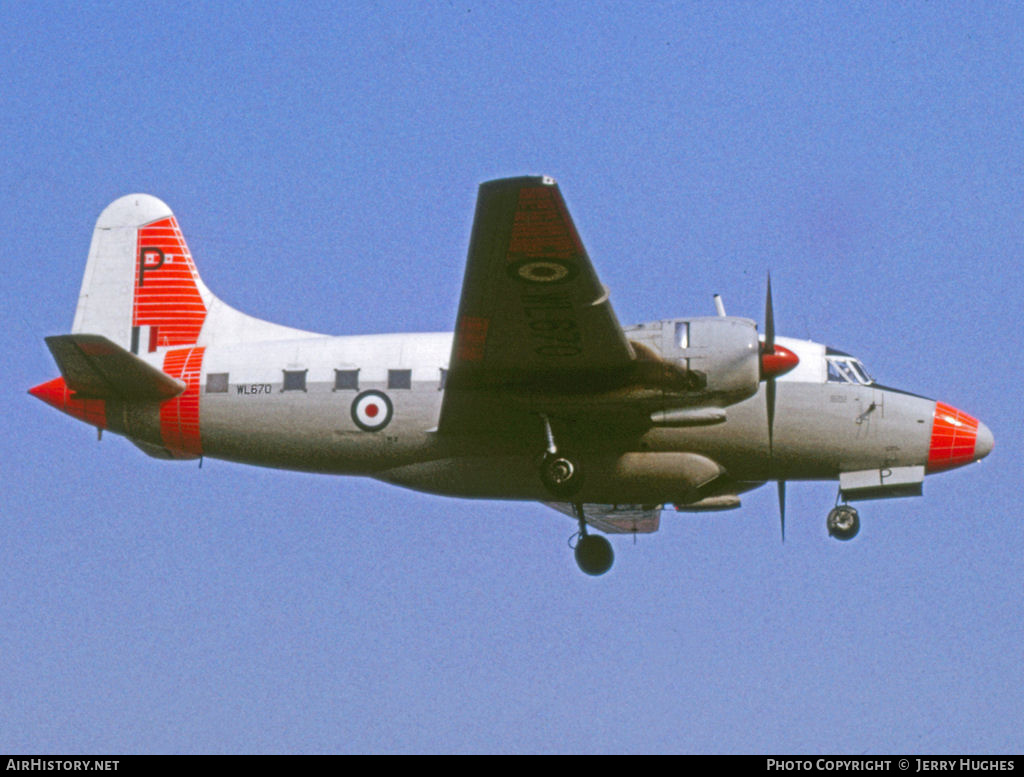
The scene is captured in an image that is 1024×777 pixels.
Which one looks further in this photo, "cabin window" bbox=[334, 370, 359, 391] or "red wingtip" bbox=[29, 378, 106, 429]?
"red wingtip" bbox=[29, 378, 106, 429]

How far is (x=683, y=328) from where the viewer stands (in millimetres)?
24500

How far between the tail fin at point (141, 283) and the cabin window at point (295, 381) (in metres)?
3.13

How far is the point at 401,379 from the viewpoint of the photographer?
26.3 meters

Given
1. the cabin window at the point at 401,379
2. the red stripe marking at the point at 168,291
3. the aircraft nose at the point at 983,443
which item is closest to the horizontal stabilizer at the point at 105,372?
the red stripe marking at the point at 168,291

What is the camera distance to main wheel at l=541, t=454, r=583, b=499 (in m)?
25.4

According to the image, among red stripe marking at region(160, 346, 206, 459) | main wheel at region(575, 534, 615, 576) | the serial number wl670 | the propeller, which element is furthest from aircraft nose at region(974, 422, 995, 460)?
red stripe marking at region(160, 346, 206, 459)

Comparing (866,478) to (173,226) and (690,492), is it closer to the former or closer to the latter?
(690,492)

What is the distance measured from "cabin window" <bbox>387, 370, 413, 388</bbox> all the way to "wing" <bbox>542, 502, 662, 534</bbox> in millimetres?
5484

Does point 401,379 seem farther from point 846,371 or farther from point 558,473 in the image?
point 846,371

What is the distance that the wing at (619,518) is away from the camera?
30359 mm

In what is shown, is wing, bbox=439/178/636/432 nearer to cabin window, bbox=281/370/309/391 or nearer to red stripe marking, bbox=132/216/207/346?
cabin window, bbox=281/370/309/391

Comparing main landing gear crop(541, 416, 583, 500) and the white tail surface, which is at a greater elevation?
the white tail surface

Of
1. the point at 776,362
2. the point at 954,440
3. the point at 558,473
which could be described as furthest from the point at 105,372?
the point at 954,440
